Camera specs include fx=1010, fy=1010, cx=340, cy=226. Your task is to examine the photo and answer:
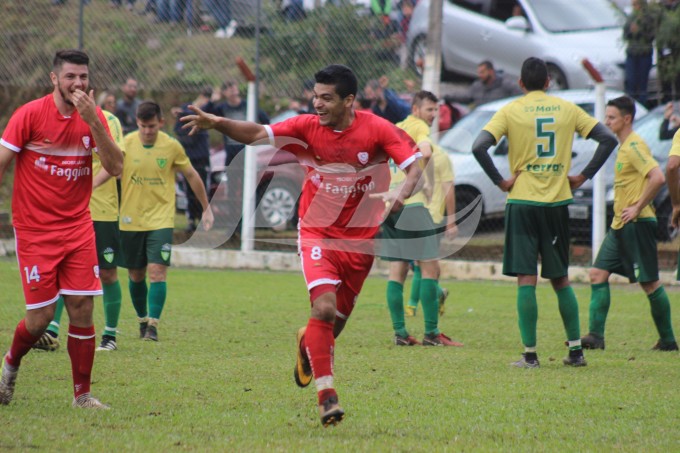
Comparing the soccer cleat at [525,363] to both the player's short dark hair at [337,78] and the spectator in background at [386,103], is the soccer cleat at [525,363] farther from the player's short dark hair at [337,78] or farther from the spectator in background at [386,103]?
the spectator in background at [386,103]

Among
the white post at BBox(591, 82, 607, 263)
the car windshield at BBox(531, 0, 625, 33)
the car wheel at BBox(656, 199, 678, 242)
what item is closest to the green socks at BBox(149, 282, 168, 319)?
the white post at BBox(591, 82, 607, 263)

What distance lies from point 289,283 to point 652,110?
19.1ft

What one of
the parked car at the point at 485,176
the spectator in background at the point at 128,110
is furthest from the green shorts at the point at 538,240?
the spectator in background at the point at 128,110

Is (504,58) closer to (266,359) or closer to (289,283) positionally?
(289,283)

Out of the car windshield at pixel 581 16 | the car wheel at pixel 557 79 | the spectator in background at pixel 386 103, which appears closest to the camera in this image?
the spectator in background at pixel 386 103

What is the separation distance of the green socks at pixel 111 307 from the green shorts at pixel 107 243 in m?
0.20

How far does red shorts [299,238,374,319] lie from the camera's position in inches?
240

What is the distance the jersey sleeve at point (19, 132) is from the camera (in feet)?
20.0

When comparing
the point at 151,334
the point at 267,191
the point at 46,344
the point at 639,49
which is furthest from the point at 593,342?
the point at 267,191

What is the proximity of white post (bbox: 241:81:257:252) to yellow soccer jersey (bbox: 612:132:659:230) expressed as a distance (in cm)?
734

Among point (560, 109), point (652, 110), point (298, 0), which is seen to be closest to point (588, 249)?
point (652, 110)

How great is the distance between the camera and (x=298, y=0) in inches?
628

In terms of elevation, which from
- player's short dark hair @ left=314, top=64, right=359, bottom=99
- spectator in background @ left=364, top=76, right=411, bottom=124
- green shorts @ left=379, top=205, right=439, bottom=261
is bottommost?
green shorts @ left=379, top=205, right=439, bottom=261

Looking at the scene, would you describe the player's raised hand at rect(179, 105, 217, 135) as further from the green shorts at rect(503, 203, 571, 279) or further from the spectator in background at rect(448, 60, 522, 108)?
the spectator in background at rect(448, 60, 522, 108)
